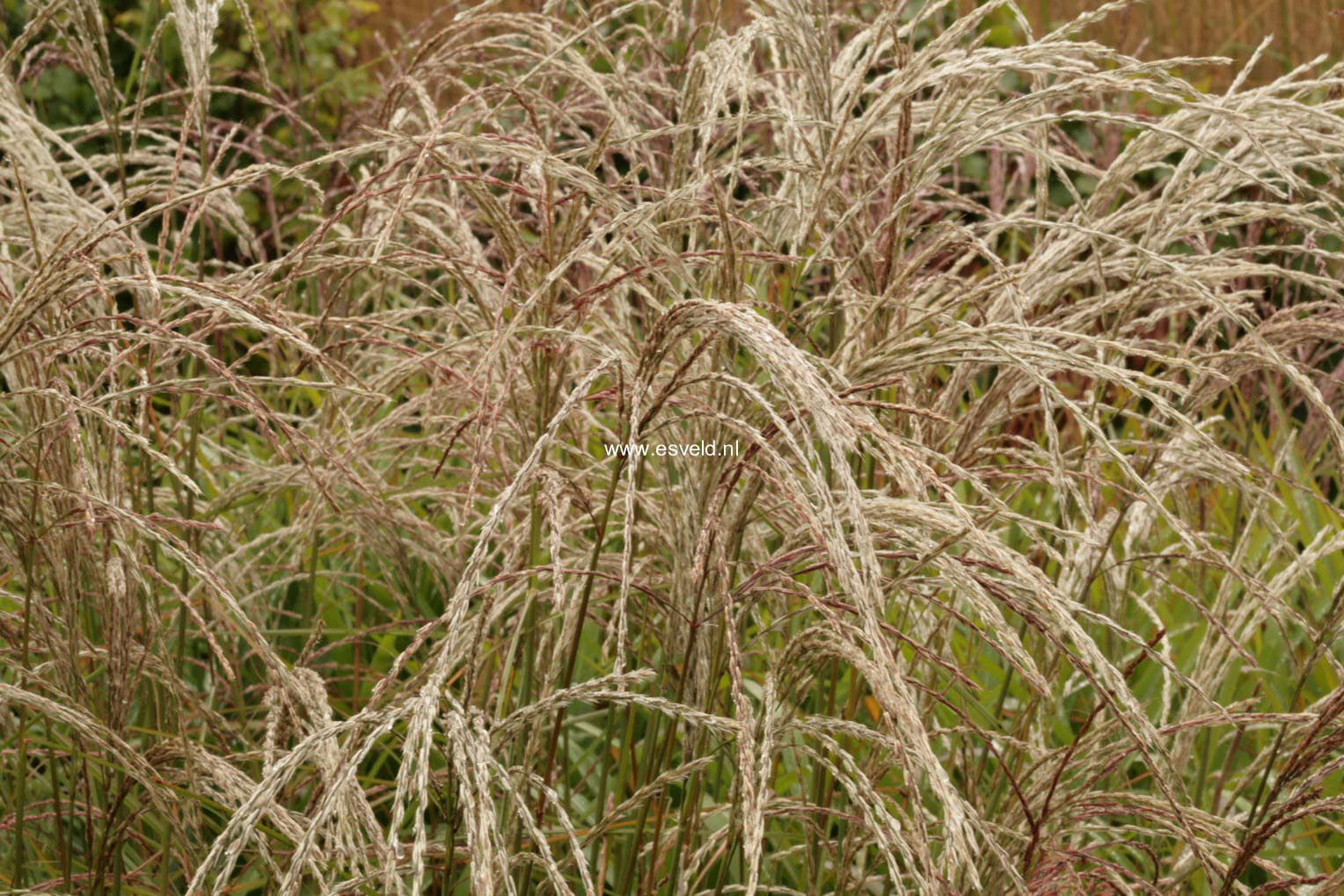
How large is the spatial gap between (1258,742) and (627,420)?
1.85 meters

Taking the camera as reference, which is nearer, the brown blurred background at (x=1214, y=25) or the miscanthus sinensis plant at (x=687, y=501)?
the miscanthus sinensis plant at (x=687, y=501)

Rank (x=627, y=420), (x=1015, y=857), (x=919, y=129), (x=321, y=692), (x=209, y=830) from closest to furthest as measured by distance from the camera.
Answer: (x=627, y=420), (x=321, y=692), (x=1015, y=857), (x=919, y=129), (x=209, y=830)

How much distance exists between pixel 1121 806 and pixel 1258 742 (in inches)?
52.2

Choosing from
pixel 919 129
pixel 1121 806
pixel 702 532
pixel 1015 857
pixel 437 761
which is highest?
pixel 919 129

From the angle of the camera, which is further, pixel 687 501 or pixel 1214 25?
pixel 1214 25

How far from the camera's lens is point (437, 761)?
2512 millimetres

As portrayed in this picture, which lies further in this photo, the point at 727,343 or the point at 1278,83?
the point at 1278,83

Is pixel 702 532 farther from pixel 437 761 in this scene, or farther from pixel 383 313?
pixel 437 761

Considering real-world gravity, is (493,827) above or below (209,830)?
above

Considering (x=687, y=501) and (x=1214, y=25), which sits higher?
(x=687, y=501)

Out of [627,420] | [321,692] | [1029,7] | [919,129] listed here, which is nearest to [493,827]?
[627,420]

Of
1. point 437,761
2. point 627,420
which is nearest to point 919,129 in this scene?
point 627,420

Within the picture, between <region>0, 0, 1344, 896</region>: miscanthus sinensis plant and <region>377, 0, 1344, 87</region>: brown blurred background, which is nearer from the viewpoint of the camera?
<region>0, 0, 1344, 896</region>: miscanthus sinensis plant

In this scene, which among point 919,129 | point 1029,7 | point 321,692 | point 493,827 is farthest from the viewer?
point 1029,7
